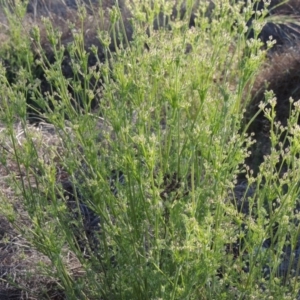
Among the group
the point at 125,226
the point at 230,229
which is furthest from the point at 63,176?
the point at 230,229

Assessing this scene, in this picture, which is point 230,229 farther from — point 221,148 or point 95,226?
point 95,226

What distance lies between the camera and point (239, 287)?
8.32 ft

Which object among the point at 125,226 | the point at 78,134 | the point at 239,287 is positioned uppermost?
the point at 78,134

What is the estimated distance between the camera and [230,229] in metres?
2.45

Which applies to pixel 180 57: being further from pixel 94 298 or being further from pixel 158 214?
pixel 94 298

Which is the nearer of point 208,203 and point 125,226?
point 208,203

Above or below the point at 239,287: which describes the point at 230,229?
above

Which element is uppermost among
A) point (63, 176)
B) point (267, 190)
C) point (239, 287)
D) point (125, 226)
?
point (267, 190)

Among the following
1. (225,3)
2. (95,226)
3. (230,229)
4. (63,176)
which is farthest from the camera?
(63,176)

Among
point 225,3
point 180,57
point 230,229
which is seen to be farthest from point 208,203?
point 225,3

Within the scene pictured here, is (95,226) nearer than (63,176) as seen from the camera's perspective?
Yes

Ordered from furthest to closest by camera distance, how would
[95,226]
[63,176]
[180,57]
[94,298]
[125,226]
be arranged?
[63,176], [95,226], [94,298], [125,226], [180,57]

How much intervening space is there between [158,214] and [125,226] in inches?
15.7

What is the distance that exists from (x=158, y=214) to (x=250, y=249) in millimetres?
353
